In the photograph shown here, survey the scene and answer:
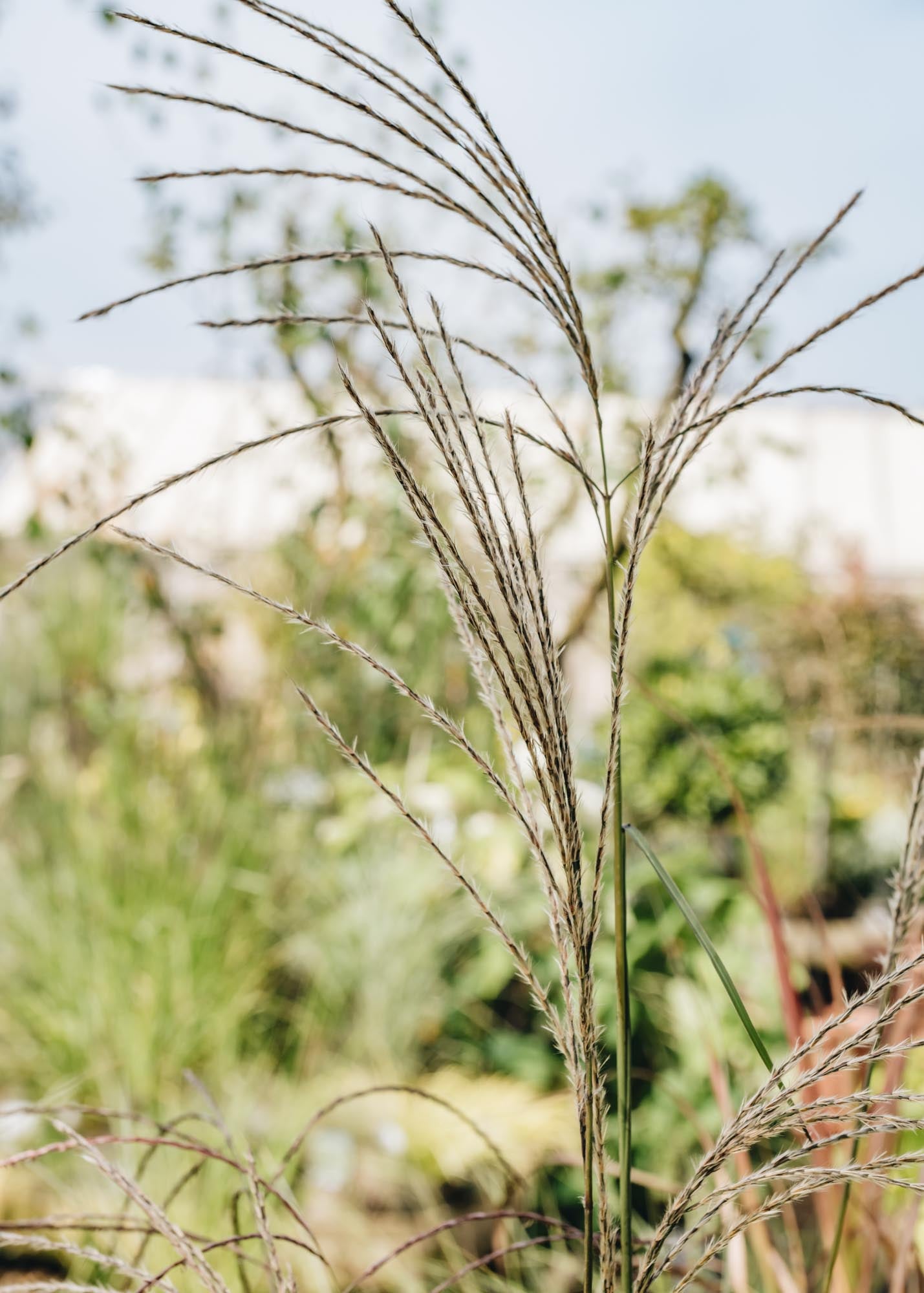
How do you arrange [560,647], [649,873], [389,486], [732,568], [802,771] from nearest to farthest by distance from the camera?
[560,647], [649,873], [389,486], [802,771], [732,568]

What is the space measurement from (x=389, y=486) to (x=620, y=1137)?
3173 millimetres

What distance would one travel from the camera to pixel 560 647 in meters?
0.53

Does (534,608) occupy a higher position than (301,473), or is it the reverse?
(301,473)

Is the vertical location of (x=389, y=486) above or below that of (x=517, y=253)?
above

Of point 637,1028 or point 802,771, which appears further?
point 802,771

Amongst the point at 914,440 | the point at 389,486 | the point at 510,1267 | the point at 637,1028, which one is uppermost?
the point at 914,440

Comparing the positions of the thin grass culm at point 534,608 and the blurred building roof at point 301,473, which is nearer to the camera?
the thin grass culm at point 534,608

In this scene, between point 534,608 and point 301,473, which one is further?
point 301,473

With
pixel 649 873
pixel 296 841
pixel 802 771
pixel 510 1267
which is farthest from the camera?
pixel 802 771

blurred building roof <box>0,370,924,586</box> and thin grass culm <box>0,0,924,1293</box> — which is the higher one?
blurred building roof <box>0,370,924,586</box>

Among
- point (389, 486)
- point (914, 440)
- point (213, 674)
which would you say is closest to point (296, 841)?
point (213, 674)

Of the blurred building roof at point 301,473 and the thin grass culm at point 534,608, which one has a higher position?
the blurred building roof at point 301,473

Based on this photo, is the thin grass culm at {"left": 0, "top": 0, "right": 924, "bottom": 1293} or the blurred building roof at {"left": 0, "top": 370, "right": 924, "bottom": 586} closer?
the thin grass culm at {"left": 0, "top": 0, "right": 924, "bottom": 1293}

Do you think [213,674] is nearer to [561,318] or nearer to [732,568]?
[561,318]
